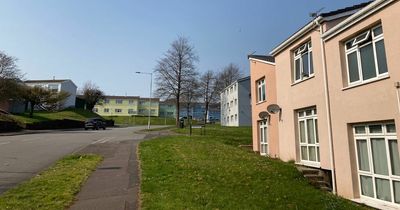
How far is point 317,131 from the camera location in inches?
614

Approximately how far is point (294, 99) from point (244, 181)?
24.4 feet

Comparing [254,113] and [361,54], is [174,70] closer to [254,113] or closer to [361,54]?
[254,113]

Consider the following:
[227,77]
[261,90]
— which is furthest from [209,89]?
[261,90]

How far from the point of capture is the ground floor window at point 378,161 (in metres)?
10.9

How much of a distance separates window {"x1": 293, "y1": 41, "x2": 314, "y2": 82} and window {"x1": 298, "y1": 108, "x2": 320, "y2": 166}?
5.99 feet

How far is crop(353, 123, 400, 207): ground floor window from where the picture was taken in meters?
10.9

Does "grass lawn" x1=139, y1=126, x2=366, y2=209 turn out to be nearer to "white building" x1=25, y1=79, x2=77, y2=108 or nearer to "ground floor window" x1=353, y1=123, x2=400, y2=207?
"ground floor window" x1=353, y1=123, x2=400, y2=207

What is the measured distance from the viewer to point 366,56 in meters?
12.4

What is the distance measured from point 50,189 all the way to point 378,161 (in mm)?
10658

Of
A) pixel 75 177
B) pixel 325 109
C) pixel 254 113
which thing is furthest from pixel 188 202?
pixel 254 113

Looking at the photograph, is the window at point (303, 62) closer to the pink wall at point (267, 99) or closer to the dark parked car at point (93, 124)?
the pink wall at point (267, 99)

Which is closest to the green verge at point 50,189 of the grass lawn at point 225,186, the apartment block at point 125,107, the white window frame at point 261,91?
the grass lawn at point 225,186

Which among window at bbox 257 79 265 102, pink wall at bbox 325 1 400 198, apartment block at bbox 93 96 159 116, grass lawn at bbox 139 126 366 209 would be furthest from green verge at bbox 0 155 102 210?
apartment block at bbox 93 96 159 116

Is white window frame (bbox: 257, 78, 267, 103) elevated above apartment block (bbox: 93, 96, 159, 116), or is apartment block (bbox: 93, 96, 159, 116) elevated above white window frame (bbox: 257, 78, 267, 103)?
apartment block (bbox: 93, 96, 159, 116)
